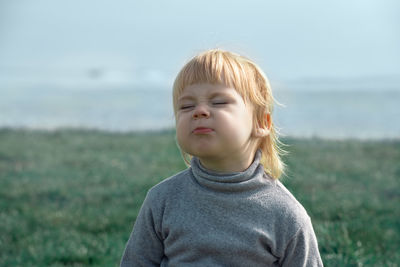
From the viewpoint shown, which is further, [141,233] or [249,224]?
[141,233]

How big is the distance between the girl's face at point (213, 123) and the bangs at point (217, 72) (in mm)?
29

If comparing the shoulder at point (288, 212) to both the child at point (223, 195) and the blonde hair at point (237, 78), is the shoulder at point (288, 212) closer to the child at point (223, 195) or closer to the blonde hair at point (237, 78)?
the child at point (223, 195)

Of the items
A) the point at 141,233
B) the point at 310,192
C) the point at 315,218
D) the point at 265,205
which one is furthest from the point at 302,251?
the point at 310,192

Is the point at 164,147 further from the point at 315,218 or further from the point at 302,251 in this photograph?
the point at 302,251

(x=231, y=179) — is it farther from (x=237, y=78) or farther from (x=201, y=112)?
(x=237, y=78)

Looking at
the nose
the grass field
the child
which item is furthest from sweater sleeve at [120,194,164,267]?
the grass field

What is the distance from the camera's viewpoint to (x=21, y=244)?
5.36 m

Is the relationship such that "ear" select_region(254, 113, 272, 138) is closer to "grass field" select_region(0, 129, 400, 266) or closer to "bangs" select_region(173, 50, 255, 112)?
"bangs" select_region(173, 50, 255, 112)

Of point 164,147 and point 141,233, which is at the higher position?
point 141,233

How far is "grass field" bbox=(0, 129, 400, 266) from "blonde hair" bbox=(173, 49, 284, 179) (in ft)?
4.94

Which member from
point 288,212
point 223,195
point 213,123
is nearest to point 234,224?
point 223,195

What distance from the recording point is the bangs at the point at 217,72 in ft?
9.31

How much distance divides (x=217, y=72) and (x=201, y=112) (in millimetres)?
215

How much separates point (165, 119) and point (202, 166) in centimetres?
1480
